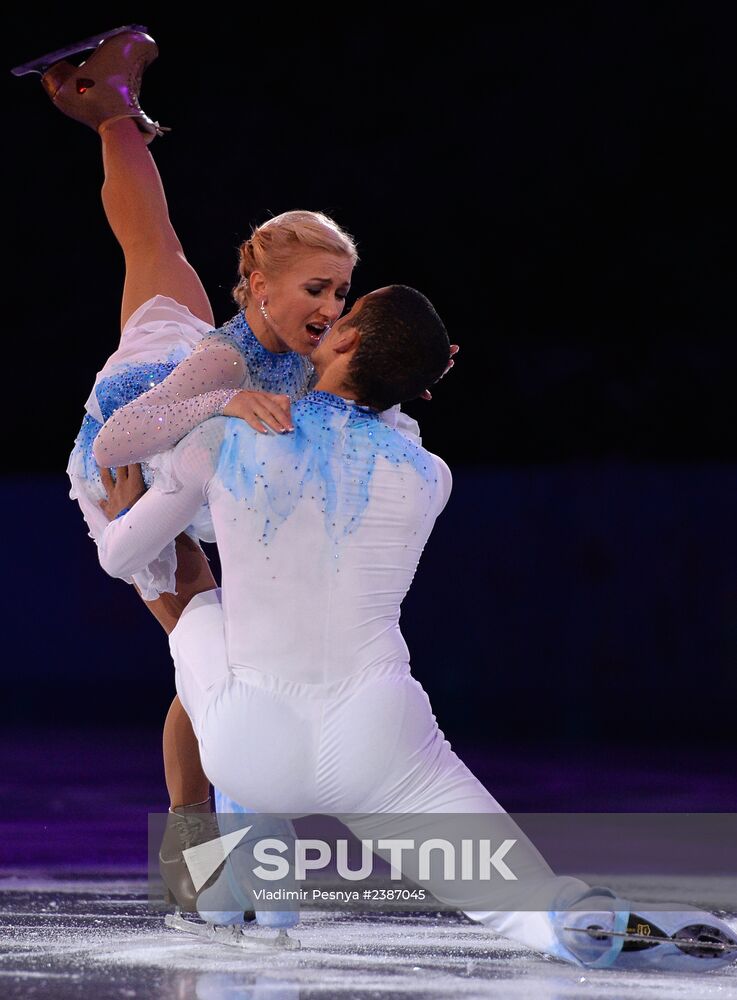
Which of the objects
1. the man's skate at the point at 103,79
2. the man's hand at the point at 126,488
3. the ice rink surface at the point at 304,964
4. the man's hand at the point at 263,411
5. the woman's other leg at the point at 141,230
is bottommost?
the ice rink surface at the point at 304,964

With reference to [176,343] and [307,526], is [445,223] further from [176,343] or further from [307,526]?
[307,526]

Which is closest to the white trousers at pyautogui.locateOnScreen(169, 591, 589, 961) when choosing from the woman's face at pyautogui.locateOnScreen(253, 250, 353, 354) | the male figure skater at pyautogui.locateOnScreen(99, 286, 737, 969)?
the male figure skater at pyautogui.locateOnScreen(99, 286, 737, 969)

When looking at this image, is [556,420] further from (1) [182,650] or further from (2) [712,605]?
(1) [182,650]

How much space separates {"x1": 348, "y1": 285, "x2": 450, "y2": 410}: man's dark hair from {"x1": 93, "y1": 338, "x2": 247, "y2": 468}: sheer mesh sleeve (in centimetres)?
23

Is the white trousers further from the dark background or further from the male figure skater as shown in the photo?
the dark background

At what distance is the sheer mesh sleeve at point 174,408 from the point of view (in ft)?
7.32

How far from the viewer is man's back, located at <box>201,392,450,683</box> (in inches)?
82.3

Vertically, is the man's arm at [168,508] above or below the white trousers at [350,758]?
above

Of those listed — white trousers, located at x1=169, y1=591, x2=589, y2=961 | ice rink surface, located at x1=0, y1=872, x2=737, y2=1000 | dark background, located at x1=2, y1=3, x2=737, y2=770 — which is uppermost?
dark background, located at x1=2, y1=3, x2=737, y2=770

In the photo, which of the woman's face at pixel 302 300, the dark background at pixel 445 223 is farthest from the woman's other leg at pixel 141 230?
the dark background at pixel 445 223

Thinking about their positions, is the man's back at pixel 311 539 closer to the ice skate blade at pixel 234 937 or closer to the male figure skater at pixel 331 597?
the male figure skater at pixel 331 597

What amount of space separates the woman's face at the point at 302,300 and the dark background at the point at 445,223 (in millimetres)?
4490

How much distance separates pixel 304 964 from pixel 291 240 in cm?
123

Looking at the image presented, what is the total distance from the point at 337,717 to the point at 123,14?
227 inches
